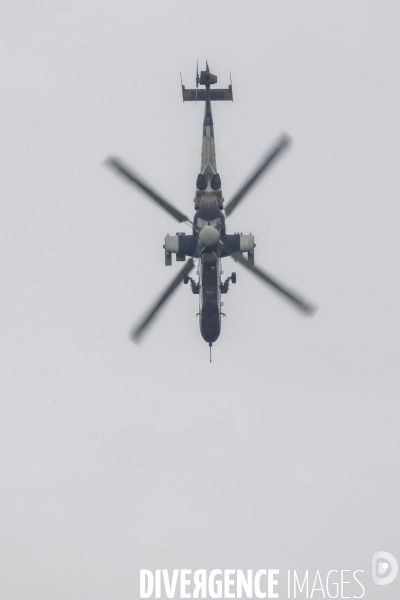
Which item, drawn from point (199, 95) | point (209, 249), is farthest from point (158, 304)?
point (199, 95)

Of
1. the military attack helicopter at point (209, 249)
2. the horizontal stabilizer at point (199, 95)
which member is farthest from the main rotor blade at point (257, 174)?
the horizontal stabilizer at point (199, 95)

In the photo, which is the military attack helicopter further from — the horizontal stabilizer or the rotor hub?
the horizontal stabilizer

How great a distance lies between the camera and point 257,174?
94.7 meters

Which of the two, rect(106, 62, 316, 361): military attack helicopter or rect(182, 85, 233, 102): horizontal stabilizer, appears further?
rect(182, 85, 233, 102): horizontal stabilizer

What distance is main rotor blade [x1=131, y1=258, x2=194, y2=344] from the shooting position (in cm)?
9275

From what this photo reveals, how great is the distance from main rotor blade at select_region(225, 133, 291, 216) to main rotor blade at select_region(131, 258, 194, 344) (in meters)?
4.24

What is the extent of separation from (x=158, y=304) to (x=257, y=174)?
9.16 meters

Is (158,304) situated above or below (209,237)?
below

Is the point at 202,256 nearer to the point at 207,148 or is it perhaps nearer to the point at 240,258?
the point at 240,258

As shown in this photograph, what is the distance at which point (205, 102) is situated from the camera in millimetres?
102125

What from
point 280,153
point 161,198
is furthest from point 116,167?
point 280,153

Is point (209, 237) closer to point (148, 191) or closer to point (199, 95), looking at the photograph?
point (148, 191)

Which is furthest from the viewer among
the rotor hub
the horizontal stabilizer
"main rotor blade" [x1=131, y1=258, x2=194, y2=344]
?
the horizontal stabilizer

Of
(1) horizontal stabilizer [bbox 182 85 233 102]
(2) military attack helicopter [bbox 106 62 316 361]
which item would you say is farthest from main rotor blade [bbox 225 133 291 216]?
(1) horizontal stabilizer [bbox 182 85 233 102]
